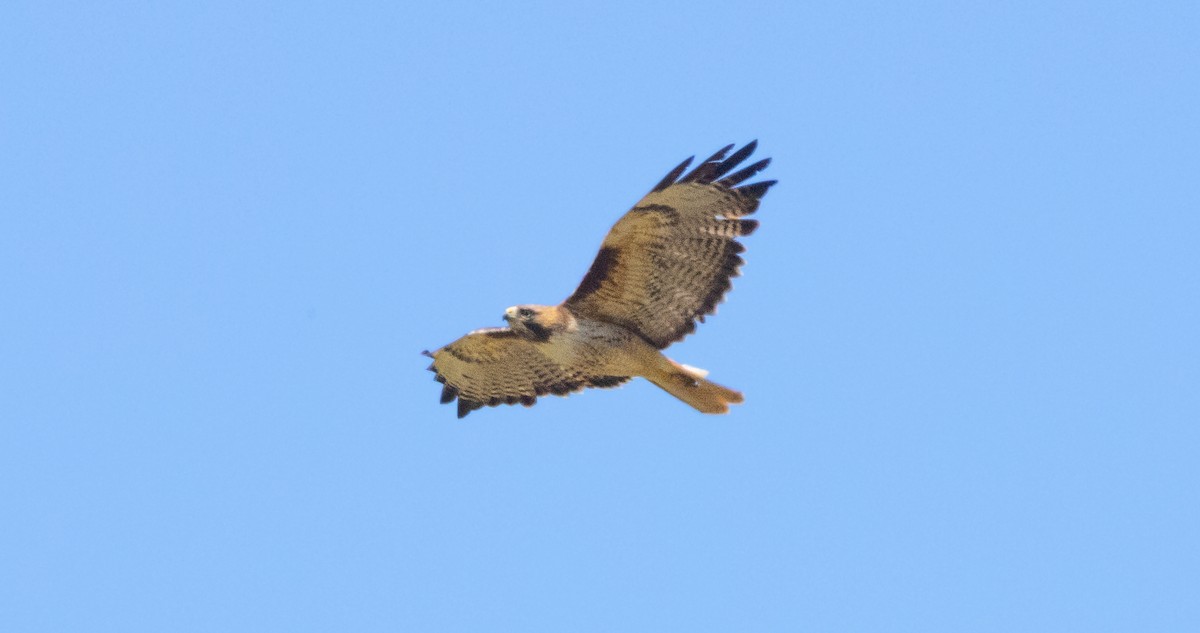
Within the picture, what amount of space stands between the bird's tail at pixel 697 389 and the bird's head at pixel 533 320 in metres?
0.81

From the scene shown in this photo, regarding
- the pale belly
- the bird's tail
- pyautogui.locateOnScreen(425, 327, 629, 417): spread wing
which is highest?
pyautogui.locateOnScreen(425, 327, 629, 417): spread wing

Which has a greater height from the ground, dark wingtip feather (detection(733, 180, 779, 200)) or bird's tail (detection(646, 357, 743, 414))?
dark wingtip feather (detection(733, 180, 779, 200))

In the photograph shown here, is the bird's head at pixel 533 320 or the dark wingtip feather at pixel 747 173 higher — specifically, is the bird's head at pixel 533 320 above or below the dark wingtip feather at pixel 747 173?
below

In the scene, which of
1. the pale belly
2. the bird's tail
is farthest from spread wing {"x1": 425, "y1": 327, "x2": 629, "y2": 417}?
the bird's tail

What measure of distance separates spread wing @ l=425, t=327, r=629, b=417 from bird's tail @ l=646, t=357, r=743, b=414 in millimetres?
612

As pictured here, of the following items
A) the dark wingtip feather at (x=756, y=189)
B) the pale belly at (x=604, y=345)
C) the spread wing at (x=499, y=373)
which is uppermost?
the dark wingtip feather at (x=756, y=189)

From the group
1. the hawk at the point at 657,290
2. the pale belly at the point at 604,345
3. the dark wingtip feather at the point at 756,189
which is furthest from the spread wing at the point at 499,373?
the dark wingtip feather at the point at 756,189

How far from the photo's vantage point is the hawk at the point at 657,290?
11.9m

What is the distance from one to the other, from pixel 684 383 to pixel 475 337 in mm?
1541

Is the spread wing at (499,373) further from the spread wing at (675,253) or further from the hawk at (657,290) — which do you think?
the spread wing at (675,253)

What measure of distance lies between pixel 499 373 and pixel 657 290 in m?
1.66

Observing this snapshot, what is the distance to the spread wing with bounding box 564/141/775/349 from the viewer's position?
11914mm

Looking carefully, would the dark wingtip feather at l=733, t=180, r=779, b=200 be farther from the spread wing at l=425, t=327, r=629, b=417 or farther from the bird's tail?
the spread wing at l=425, t=327, r=629, b=417

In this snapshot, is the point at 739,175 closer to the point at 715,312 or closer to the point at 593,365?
the point at 715,312
